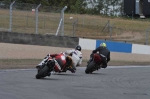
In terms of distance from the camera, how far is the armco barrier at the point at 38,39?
2942cm

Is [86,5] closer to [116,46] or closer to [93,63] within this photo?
[116,46]

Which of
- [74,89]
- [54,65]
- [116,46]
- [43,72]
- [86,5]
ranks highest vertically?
[86,5]

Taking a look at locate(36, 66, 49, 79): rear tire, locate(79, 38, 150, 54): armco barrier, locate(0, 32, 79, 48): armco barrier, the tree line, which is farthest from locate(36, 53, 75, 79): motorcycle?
the tree line

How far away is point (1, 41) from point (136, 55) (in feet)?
Result: 29.3

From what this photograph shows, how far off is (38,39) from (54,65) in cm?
1452

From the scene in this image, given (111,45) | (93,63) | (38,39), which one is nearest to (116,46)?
(111,45)

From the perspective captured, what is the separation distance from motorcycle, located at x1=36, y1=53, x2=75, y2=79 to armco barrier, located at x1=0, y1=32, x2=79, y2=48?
41.2ft

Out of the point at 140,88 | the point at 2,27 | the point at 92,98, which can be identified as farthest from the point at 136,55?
the point at 92,98

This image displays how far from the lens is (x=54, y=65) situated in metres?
15.5

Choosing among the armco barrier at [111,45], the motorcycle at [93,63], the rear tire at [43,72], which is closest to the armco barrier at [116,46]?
the armco barrier at [111,45]

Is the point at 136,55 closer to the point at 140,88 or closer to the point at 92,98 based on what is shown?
the point at 140,88

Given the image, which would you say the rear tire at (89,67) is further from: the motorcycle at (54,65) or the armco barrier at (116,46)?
the armco barrier at (116,46)

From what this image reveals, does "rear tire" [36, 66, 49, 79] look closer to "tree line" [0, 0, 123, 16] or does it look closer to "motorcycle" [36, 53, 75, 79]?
"motorcycle" [36, 53, 75, 79]

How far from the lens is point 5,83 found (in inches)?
524
